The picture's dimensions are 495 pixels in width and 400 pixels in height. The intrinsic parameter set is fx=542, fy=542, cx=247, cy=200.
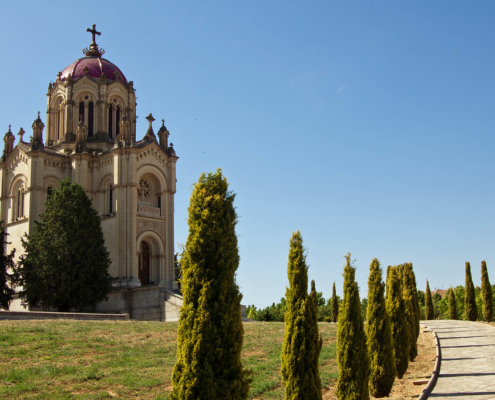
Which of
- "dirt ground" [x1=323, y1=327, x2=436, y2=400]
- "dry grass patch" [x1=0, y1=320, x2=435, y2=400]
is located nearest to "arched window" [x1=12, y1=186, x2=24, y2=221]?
"dry grass patch" [x1=0, y1=320, x2=435, y2=400]

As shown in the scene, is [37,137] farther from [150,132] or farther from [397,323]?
Answer: [397,323]

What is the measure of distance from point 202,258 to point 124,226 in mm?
26413

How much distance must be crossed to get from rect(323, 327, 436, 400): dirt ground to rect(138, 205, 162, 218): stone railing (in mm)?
19681

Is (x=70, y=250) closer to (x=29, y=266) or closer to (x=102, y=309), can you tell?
(x=29, y=266)

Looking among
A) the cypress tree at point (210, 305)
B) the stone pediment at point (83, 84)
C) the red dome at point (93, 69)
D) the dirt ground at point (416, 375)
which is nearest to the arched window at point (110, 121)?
the stone pediment at point (83, 84)

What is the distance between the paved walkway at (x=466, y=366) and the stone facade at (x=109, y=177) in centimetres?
1689

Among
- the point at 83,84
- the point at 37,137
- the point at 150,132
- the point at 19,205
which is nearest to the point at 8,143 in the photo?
the point at 37,137

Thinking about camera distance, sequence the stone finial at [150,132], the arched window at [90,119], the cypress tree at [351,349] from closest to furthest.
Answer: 1. the cypress tree at [351,349]
2. the stone finial at [150,132]
3. the arched window at [90,119]

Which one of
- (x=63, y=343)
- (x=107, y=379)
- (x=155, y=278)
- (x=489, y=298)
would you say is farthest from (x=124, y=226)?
(x=489, y=298)

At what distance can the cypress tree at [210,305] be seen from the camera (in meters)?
9.64

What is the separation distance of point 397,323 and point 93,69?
33.0m

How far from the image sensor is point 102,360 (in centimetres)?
1576

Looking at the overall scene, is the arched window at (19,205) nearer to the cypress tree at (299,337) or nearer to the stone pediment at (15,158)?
the stone pediment at (15,158)

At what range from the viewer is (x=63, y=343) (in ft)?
57.0
